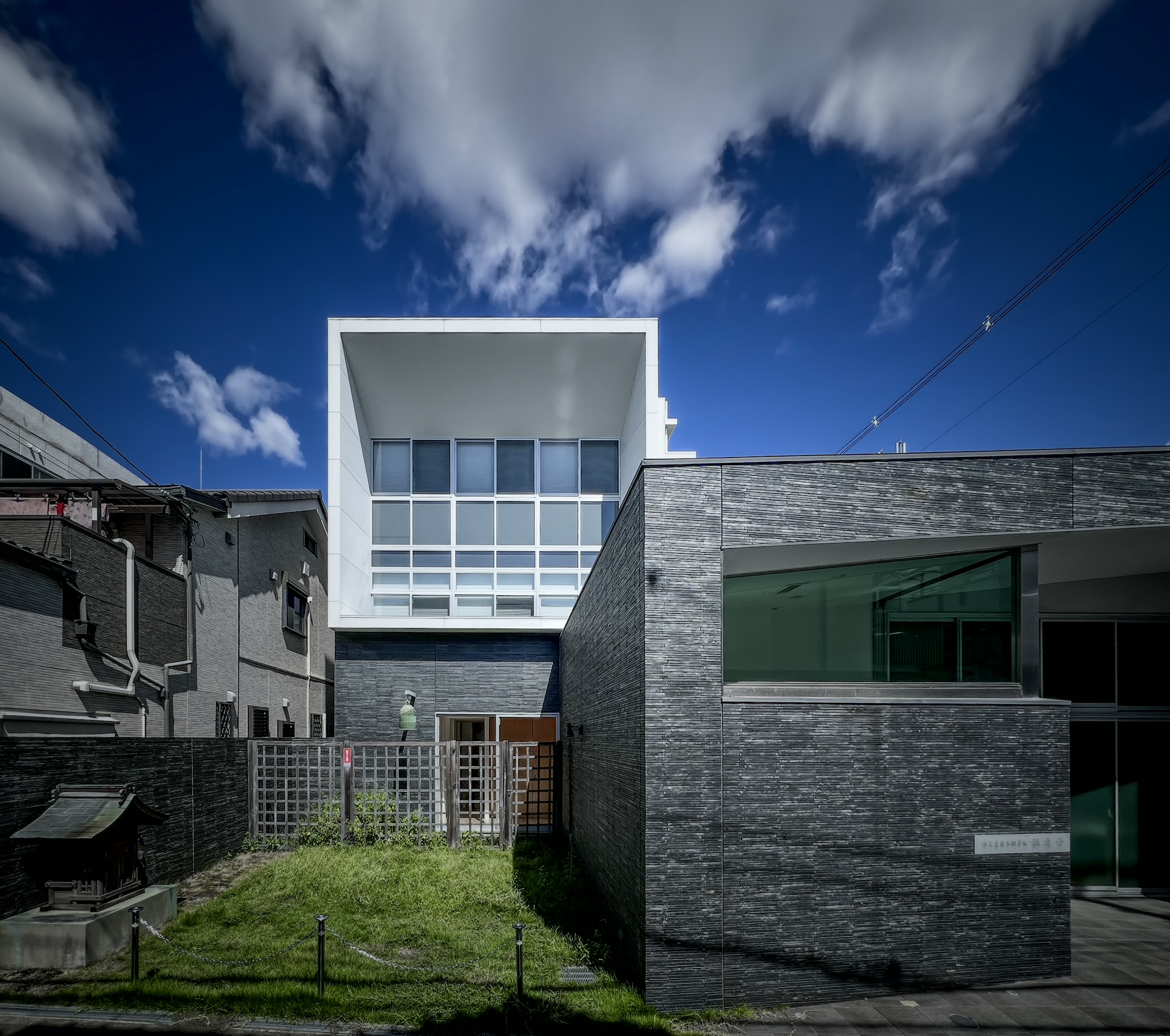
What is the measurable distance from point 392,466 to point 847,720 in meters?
12.9

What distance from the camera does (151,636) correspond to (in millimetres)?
11898

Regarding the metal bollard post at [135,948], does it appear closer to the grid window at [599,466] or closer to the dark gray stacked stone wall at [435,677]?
the dark gray stacked stone wall at [435,677]

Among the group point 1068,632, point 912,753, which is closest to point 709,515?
point 912,753

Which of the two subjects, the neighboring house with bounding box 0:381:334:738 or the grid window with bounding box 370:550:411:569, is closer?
the neighboring house with bounding box 0:381:334:738

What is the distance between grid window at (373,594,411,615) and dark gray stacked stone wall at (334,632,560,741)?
4.14 feet

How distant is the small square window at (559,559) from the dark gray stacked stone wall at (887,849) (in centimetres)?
1040

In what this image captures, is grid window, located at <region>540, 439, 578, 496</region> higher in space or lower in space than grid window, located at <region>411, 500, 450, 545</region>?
higher

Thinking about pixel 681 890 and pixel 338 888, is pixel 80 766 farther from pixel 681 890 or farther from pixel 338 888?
pixel 681 890

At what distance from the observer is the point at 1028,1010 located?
18.0ft

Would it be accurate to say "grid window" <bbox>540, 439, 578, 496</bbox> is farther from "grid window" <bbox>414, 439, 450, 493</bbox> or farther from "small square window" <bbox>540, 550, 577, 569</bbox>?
"grid window" <bbox>414, 439, 450, 493</bbox>

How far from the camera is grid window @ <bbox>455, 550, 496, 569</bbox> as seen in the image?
52.4ft

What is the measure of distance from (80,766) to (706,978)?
7.07 metres

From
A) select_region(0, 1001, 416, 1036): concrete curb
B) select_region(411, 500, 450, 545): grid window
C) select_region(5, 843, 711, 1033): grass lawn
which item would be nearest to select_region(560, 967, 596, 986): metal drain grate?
select_region(5, 843, 711, 1033): grass lawn

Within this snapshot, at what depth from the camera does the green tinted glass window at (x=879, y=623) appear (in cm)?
633
